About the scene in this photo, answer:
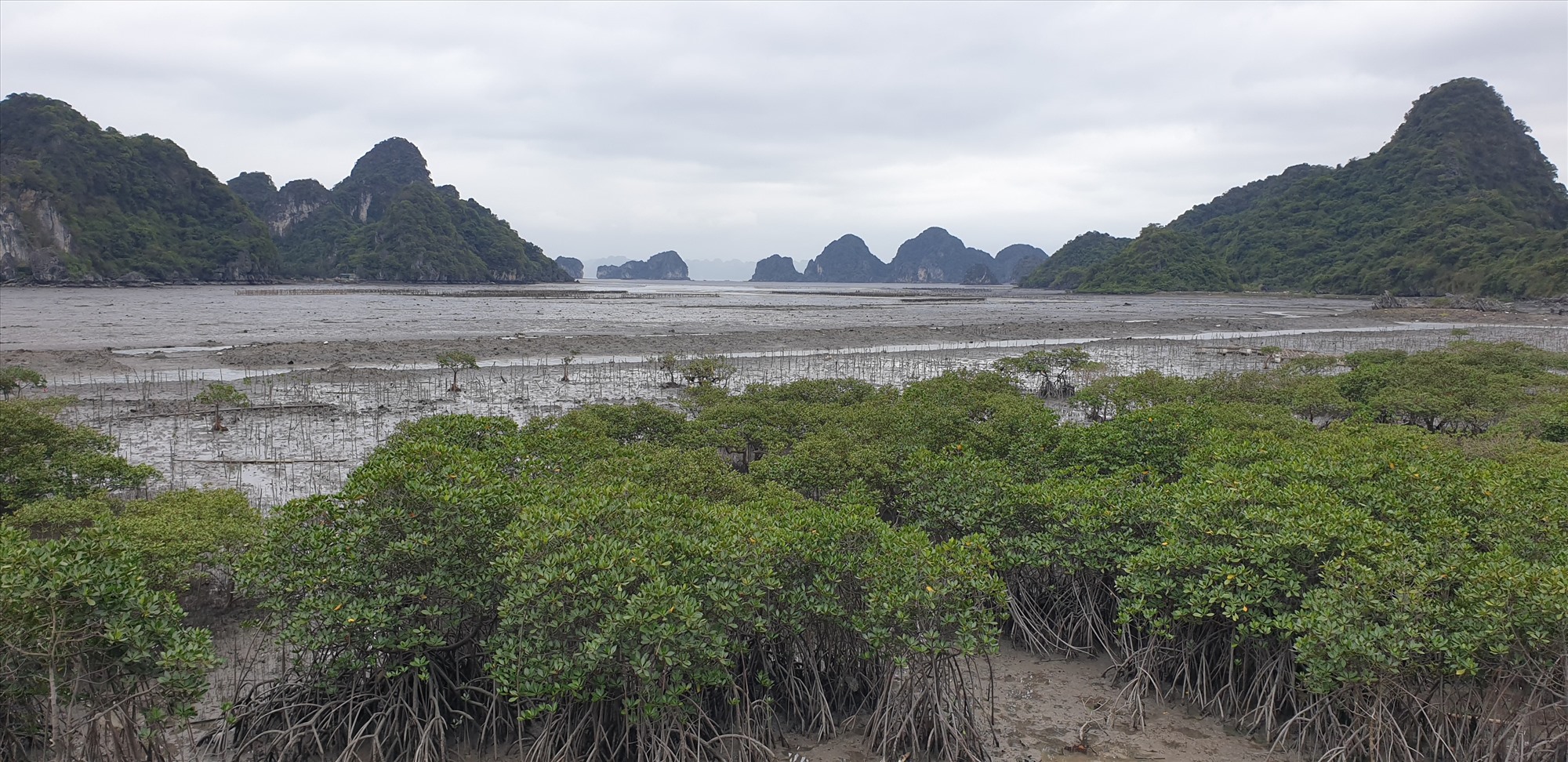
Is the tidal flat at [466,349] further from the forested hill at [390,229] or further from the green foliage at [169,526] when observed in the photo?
the forested hill at [390,229]

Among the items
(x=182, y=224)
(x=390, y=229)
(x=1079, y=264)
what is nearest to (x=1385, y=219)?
(x=1079, y=264)

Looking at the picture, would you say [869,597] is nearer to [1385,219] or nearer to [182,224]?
[1385,219]

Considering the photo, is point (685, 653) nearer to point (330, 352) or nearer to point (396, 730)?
point (396, 730)

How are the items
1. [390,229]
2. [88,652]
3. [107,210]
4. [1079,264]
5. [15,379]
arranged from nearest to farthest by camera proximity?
[88,652], [15,379], [107,210], [390,229], [1079,264]

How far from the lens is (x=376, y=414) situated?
739 inches

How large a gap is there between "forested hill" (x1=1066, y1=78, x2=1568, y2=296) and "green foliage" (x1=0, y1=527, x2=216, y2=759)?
337 ft

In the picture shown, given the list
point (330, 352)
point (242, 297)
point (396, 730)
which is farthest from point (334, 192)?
point (396, 730)

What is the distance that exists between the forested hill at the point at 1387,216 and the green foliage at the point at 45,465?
102236mm

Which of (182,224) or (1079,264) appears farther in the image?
(1079,264)

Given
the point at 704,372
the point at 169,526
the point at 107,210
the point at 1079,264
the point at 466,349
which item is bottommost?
the point at 169,526

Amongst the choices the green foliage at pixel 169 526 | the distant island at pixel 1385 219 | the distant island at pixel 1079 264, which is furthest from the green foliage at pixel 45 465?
the distant island at pixel 1385 219

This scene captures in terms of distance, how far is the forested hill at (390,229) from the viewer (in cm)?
12519

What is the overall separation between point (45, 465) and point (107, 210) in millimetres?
118473

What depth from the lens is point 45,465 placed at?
1037 cm
